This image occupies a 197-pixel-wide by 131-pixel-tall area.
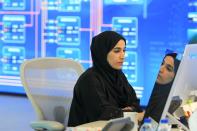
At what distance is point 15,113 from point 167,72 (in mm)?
2658

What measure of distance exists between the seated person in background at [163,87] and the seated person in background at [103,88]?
0.51m

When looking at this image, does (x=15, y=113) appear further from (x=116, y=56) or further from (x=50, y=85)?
(x=116, y=56)

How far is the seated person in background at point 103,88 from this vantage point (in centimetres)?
225

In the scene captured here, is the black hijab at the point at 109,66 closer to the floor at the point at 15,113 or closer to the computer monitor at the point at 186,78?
the computer monitor at the point at 186,78

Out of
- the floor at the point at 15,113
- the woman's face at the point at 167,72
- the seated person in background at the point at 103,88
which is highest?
the woman's face at the point at 167,72

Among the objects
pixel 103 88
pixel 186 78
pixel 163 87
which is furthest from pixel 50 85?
pixel 163 87

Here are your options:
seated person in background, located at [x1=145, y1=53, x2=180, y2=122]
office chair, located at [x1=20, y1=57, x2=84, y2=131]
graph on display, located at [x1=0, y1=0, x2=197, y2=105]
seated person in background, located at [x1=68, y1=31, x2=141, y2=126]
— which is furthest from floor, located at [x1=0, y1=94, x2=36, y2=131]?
seated person in background, located at [x1=145, y1=53, x2=180, y2=122]

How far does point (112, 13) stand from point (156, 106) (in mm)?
2258

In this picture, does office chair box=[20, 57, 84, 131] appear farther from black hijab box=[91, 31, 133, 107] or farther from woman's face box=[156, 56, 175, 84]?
woman's face box=[156, 56, 175, 84]

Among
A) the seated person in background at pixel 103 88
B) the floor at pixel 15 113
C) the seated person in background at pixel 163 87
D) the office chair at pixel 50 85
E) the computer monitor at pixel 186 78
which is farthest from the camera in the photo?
the floor at pixel 15 113

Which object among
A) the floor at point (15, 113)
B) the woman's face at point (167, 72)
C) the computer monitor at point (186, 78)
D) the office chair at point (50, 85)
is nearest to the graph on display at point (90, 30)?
the floor at point (15, 113)

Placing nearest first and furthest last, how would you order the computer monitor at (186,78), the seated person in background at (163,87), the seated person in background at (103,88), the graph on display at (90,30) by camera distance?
the seated person in background at (163,87) < the computer monitor at (186,78) < the seated person in background at (103,88) < the graph on display at (90,30)

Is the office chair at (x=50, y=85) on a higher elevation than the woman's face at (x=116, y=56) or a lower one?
lower

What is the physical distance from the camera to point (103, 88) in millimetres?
2324
